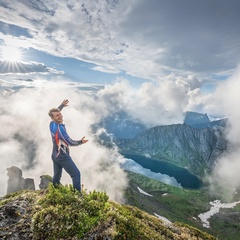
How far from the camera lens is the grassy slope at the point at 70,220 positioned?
961cm

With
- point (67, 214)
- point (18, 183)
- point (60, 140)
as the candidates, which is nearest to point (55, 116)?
point (60, 140)

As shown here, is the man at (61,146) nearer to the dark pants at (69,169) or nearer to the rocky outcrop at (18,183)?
the dark pants at (69,169)

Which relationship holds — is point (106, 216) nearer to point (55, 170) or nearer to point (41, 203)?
point (41, 203)

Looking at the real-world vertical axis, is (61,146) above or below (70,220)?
above

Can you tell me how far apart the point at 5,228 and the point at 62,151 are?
534 cm

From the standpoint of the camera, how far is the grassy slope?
9609 millimetres

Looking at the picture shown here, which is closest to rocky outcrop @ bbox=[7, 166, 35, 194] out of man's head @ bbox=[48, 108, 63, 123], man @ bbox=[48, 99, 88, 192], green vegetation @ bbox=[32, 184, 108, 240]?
man @ bbox=[48, 99, 88, 192]

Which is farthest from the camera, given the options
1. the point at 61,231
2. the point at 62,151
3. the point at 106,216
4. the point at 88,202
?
the point at 62,151

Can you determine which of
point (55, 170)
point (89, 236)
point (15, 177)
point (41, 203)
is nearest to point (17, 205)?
point (41, 203)

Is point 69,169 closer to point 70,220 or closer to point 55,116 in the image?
point 55,116

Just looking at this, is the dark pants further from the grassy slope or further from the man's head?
the man's head

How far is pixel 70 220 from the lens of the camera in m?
10.2

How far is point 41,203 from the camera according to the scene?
11.8 metres

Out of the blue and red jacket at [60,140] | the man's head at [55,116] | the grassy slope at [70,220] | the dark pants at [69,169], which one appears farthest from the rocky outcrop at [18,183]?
the grassy slope at [70,220]
